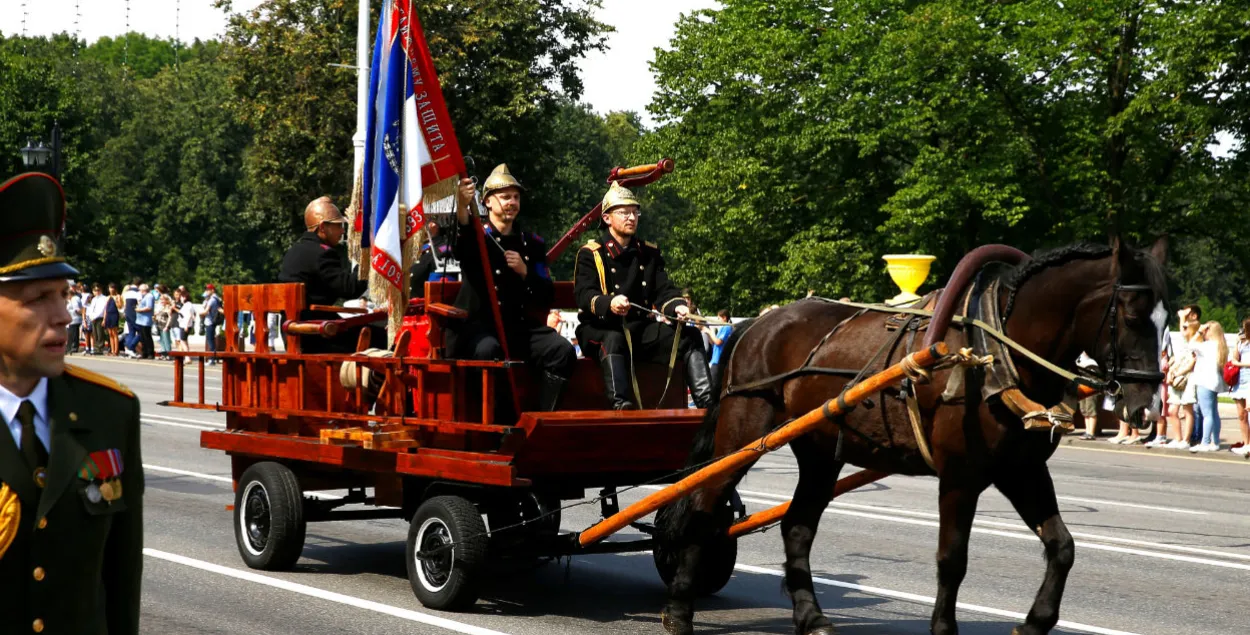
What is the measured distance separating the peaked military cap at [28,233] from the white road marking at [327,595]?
512 centimetres

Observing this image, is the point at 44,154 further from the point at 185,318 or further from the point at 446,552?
the point at 446,552

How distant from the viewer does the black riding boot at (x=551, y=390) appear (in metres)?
8.52

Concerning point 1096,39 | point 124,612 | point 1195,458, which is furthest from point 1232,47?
point 124,612

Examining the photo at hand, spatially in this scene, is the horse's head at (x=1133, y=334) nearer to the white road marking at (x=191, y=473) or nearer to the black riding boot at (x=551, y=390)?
the black riding boot at (x=551, y=390)

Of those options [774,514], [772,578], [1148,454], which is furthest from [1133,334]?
[1148,454]

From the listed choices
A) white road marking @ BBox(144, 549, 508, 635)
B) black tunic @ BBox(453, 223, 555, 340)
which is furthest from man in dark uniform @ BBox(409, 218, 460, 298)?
white road marking @ BBox(144, 549, 508, 635)

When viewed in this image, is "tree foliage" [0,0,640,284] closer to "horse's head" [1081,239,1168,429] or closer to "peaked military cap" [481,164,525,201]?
"peaked military cap" [481,164,525,201]

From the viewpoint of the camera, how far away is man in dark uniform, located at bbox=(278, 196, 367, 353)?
1021 cm

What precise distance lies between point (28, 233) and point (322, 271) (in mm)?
7338

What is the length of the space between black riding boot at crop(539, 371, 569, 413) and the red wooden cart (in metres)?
0.15

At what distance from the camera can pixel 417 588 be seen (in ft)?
→ 27.8

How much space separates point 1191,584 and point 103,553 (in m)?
8.18

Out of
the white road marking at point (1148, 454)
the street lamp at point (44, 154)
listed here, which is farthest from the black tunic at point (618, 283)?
the street lamp at point (44, 154)

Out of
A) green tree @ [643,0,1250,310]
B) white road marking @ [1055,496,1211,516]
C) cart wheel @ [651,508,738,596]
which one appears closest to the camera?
cart wheel @ [651,508,738,596]
